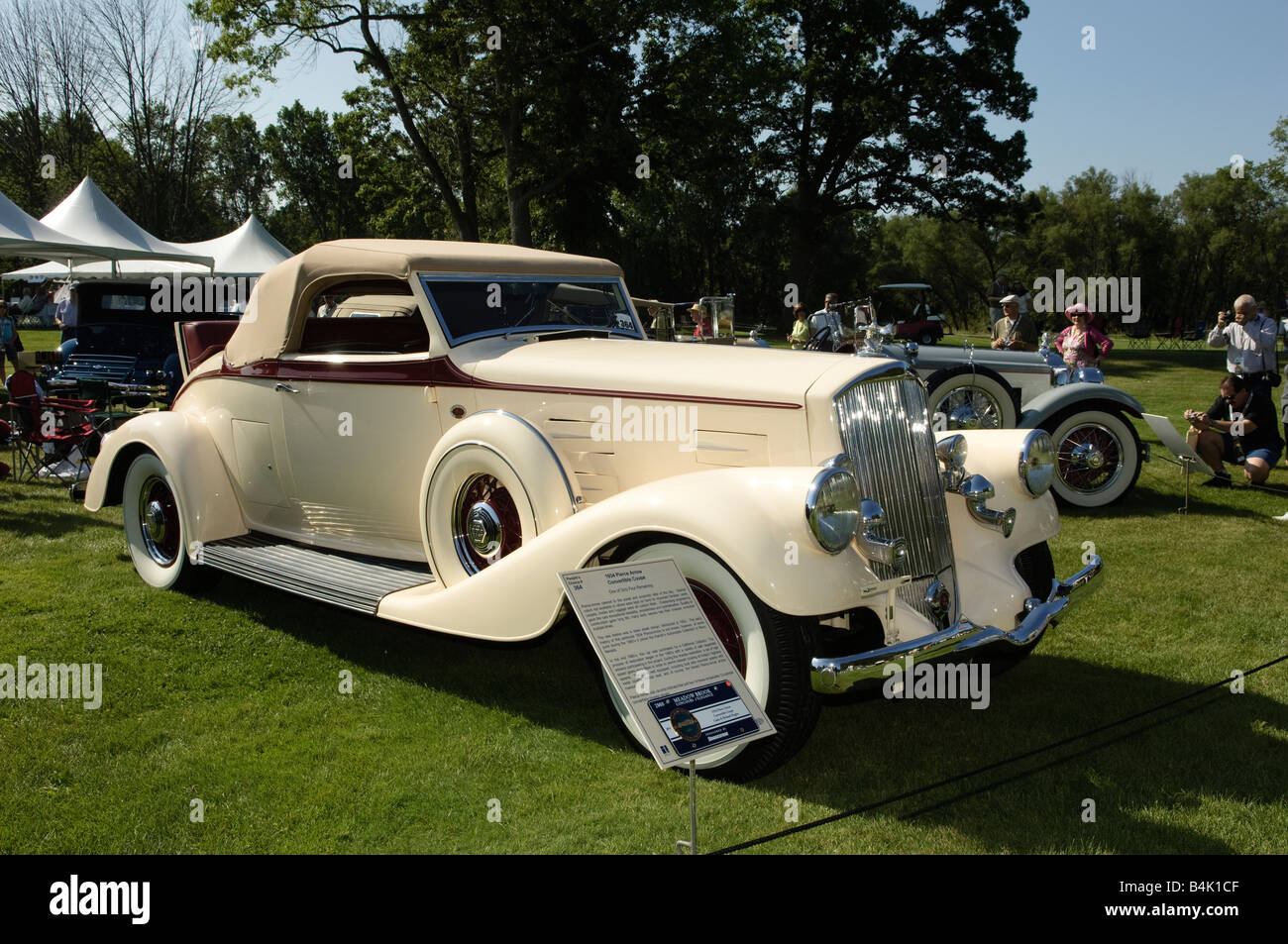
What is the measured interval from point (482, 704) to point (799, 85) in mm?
31141

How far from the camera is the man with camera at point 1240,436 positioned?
30.9ft

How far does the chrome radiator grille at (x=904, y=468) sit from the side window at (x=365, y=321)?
2476mm

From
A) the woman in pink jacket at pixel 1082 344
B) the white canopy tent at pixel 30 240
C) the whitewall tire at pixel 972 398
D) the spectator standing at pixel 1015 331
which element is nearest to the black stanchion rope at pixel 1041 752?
the whitewall tire at pixel 972 398

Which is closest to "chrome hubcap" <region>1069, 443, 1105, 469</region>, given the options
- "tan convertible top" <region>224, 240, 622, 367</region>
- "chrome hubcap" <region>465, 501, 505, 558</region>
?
"tan convertible top" <region>224, 240, 622, 367</region>

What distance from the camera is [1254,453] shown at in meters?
9.55

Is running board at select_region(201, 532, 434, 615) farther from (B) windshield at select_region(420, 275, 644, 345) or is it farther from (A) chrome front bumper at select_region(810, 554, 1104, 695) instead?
(A) chrome front bumper at select_region(810, 554, 1104, 695)

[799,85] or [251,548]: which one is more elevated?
[799,85]

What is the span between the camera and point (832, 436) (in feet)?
12.5

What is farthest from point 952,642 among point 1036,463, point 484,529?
point 484,529

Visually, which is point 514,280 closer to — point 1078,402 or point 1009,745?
point 1009,745

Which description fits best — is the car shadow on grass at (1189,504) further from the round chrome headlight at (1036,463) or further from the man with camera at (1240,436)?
the round chrome headlight at (1036,463)

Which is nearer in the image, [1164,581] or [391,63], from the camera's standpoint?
[1164,581]
